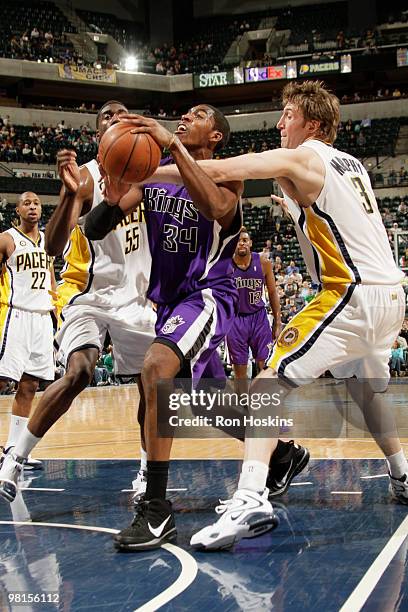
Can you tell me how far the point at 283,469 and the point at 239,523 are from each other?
1.15 meters

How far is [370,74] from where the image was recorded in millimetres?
32875

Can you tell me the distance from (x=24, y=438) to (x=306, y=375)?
71.0 inches

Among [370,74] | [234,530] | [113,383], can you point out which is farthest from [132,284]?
[370,74]

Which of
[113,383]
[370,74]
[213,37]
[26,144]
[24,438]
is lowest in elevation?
[113,383]

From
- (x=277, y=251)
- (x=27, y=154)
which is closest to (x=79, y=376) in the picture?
(x=277, y=251)

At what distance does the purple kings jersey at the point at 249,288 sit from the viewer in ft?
29.2

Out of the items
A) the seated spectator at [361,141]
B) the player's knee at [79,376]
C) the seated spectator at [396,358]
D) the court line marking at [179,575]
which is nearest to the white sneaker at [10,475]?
the court line marking at [179,575]

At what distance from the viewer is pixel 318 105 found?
389 centimetres

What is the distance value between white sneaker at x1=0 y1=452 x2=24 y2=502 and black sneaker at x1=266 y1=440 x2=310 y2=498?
143 centimetres

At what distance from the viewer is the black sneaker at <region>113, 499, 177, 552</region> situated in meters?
3.36

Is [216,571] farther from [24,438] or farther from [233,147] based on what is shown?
[233,147]

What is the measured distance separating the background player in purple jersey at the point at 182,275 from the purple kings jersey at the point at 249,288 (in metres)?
4.55

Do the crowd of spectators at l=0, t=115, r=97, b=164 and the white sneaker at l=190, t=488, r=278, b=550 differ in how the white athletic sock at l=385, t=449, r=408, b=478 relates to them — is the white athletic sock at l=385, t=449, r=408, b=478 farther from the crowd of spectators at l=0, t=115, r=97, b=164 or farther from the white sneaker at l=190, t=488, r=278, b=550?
the crowd of spectators at l=0, t=115, r=97, b=164

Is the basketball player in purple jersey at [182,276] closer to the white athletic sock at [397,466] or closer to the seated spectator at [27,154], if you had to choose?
the white athletic sock at [397,466]
